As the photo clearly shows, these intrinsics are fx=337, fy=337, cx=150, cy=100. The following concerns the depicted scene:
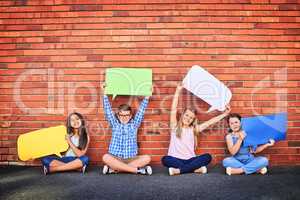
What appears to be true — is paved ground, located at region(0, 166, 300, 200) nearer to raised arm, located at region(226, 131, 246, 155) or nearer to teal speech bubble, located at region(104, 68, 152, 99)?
raised arm, located at region(226, 131, 246, 155)

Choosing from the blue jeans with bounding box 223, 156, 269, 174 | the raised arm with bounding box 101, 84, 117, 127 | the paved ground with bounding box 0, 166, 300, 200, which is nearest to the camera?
the paved ground with bounding box 0, 166, 300, 200

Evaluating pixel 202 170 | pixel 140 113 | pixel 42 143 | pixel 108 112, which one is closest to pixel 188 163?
pixel 202 170

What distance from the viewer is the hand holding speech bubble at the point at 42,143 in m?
5.06

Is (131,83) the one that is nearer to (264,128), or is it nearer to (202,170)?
(202,170)

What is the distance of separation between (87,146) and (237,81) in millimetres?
2478

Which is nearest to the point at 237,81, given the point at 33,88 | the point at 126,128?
the point at 126,128

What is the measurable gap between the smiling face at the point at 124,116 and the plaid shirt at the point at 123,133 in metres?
0.05

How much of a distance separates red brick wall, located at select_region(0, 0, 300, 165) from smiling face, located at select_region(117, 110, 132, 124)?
0.27 meters

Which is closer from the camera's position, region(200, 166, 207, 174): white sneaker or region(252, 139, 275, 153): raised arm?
region(200, 166, 207, 174): white sneaker

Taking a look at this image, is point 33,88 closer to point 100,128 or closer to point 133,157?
point 100,128

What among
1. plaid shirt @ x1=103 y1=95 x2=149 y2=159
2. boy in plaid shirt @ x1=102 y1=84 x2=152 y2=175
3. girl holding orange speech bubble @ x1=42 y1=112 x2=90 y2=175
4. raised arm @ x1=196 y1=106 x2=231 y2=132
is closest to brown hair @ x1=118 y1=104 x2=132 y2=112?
boy in plaid shirt @ x1=102 y1=84 x2=152 y2=175

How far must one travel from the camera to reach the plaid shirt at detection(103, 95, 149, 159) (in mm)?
4980

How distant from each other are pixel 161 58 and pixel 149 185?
203 centimetres

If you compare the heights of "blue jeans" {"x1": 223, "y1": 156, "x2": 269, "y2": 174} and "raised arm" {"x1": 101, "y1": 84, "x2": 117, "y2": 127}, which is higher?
"raised arm" {"x1": 101, "y1": 84, "x2": 117, "y2": 127}
